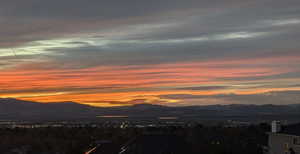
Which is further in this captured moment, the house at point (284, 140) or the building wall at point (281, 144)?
the building wall at point (281, 144)

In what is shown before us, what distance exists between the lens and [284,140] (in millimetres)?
51375

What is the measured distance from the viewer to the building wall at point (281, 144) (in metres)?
50.0

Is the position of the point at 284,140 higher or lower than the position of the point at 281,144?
higher

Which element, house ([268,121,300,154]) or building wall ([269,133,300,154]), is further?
building wall ([269,133,300,154])

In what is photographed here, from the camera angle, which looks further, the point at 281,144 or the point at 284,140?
the point at 281,144

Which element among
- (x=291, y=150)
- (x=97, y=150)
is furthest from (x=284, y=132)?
(x=97, y=150)

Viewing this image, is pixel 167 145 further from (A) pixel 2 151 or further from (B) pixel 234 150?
(A) pixel 2 151

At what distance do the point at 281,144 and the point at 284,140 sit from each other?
0.65 metres

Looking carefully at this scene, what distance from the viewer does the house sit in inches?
1955

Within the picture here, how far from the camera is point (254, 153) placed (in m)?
53.1

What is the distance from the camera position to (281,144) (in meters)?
51.8

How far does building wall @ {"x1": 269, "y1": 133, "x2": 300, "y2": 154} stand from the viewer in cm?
5003

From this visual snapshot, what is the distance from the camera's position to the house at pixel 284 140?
1955 inches

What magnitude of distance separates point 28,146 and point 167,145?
37.0m
